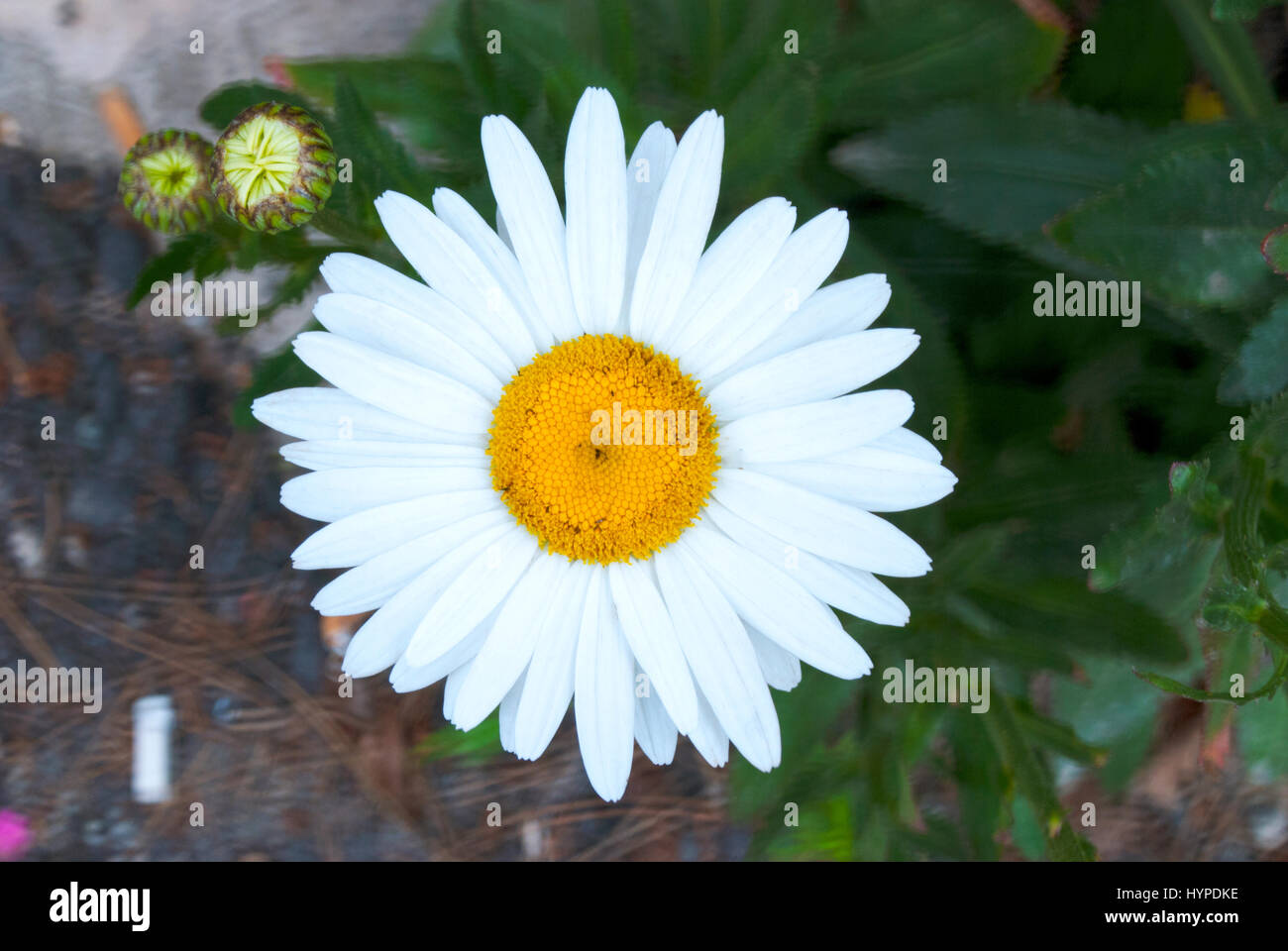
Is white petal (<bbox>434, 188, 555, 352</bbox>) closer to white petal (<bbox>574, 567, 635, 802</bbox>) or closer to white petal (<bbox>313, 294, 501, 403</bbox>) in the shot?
white petal (<bbox>313, 294, 501, 403</bbox>)

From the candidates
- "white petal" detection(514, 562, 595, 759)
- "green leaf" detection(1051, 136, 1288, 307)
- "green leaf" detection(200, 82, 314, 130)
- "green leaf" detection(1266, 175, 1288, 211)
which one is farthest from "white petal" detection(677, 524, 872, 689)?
"green leaf" detection(200, 82, 314, 130)

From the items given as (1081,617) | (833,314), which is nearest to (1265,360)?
(1081,617)

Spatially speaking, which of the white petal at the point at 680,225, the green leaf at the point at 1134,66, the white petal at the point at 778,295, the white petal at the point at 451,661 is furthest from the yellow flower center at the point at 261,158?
the green leaf at the point at 1134,66

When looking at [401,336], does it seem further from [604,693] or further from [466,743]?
[466,743]

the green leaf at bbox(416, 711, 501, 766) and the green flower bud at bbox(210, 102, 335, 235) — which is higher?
the green flower bud at bbox(210, 102, 335, 235)

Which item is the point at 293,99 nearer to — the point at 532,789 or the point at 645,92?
the point at 645,92

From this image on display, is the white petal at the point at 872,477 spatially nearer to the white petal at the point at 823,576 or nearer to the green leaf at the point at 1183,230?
the white petal at the point at 823,576
